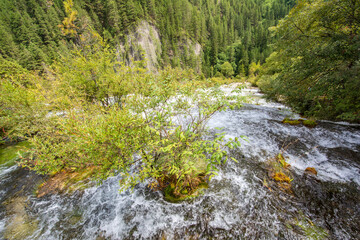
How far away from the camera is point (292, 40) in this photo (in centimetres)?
1078

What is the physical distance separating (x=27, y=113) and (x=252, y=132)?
1563 cm

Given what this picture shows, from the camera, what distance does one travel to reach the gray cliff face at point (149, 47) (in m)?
63.8

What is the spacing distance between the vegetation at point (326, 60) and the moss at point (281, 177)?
608cm

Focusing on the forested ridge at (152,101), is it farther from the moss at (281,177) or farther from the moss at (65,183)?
the moss at (281,177)

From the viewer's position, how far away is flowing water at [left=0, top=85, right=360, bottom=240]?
3812mm

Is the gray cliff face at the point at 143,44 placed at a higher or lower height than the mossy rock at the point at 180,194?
higher

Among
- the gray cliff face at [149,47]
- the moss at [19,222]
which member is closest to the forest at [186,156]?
the moss at [19,222]

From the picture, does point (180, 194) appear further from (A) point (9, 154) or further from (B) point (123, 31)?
(B) point (123, 31)

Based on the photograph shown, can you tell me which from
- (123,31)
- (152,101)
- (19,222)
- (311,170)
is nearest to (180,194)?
(152,101)

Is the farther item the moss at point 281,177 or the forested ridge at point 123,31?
the forested ridge at point 123,31

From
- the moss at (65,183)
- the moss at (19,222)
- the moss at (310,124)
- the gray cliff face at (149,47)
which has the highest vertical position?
the gray cliff face at (149,47)

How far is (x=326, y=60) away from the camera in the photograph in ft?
26.4

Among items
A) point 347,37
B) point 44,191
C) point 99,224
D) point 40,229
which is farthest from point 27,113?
point 347,37

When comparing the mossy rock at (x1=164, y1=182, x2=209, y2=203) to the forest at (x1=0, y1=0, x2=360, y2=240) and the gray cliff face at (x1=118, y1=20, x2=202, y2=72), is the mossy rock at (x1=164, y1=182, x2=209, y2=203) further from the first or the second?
the gray cliff face at (x1=118, y1=20, x2=202, y2=72)
